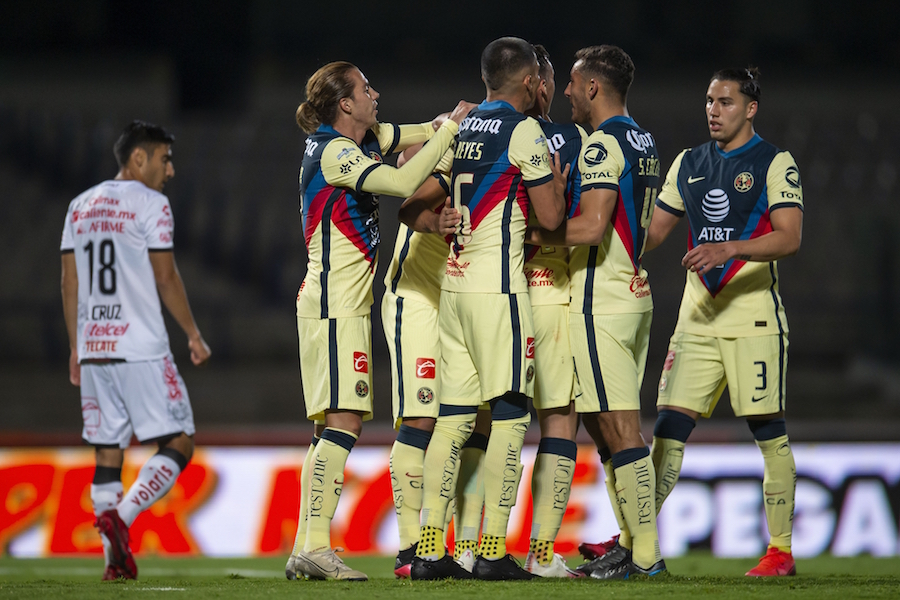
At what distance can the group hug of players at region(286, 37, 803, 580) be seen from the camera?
4.13 metres

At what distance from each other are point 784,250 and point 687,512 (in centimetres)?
362

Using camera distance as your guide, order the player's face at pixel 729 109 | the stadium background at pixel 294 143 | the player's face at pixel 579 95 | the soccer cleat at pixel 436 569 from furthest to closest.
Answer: the stadium background at pixel 294 143 < the player's face at pixel 729 109 < the player's face at pixel 579 95 < the soccer cleat at pixel 436 569

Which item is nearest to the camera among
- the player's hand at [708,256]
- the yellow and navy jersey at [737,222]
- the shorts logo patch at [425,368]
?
the player's hand at [708,256]

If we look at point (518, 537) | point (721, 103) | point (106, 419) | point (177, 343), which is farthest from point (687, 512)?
point (177, 343)

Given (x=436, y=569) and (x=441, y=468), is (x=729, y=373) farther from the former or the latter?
(x=436, y=569)

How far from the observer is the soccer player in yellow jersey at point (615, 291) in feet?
14.2

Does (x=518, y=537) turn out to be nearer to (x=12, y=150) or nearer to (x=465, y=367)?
(x=465, y=367)

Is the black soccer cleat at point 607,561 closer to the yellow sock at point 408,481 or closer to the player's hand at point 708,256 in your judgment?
the yellow sock at point 408,481

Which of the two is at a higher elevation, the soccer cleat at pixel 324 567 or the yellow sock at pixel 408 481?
the yellow sock at pixel 408 481

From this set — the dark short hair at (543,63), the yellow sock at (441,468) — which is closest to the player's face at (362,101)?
the dark short hair at (543,63)

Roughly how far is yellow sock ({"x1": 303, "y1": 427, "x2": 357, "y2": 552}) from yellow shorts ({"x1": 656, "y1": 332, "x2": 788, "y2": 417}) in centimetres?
156

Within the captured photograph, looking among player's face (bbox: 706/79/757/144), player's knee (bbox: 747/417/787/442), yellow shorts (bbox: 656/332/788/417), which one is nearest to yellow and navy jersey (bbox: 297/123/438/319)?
yellow shorts (bbox: 656/332/788/417)

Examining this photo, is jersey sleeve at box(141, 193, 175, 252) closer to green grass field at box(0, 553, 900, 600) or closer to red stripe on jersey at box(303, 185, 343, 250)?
red stripe on jersey at box(303, 185, 343, 250)

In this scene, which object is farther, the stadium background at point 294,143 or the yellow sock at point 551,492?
the stadium background at point 294,143
